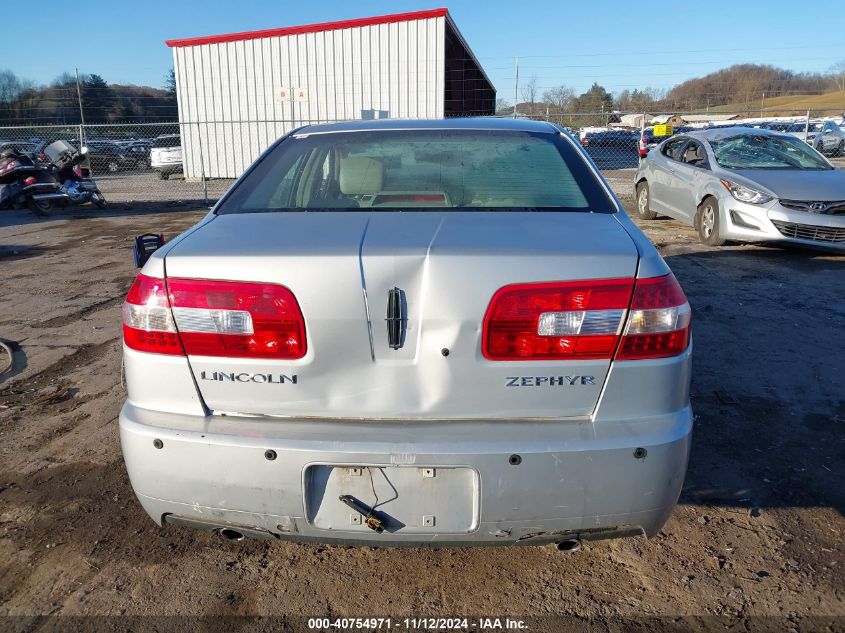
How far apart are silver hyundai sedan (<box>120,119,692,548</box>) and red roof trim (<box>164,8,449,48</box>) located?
61.8ft

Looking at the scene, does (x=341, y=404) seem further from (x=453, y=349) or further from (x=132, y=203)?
(x=132, y=203)

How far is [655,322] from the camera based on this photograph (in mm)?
1971

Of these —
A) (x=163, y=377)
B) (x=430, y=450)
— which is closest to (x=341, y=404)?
(x=430, y=450)

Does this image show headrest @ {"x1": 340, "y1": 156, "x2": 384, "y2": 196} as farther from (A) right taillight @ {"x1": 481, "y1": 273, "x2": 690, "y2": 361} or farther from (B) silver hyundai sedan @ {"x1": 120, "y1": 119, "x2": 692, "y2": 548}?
(A) right taillight @ {"x1": 481, "y1": 273, "x2": 690, "y2": 361}

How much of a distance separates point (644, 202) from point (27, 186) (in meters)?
11.4

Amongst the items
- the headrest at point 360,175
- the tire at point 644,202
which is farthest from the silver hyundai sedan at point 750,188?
the headrest at point 360,175

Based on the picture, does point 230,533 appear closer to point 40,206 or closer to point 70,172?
point 40,206

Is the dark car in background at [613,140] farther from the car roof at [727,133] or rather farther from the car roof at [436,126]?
the car roof at [436,126]

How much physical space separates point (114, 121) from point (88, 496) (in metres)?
31.4

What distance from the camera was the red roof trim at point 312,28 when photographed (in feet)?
62.2

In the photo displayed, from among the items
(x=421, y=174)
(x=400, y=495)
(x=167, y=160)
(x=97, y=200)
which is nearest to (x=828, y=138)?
(x=167, y=160)

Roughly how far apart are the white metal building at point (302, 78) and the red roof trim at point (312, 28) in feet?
0.09

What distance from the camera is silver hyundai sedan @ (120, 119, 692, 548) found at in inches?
74.9

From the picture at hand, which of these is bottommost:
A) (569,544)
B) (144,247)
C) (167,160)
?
(569,544)
